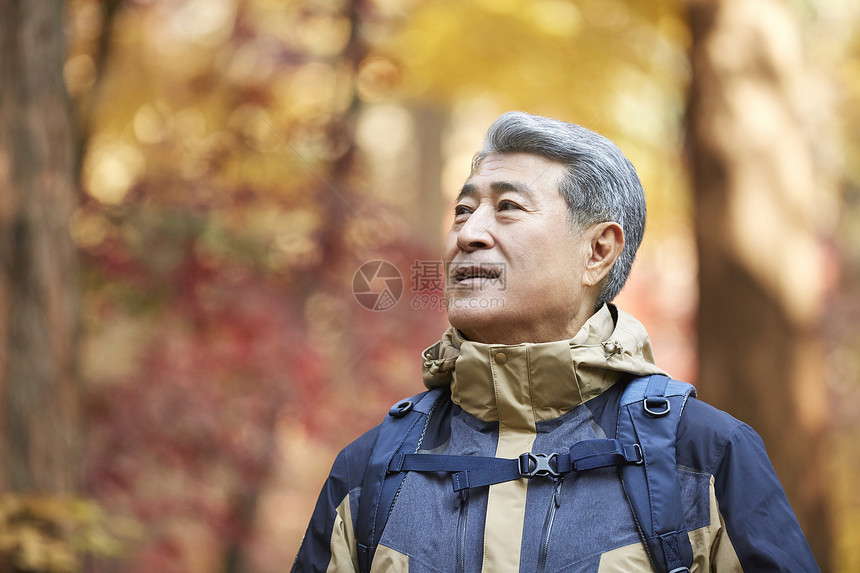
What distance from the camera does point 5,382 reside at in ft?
13.9

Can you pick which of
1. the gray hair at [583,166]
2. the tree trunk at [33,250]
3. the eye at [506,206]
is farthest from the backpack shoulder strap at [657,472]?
the tree trunk at [33,250]

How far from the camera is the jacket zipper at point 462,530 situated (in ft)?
5.41

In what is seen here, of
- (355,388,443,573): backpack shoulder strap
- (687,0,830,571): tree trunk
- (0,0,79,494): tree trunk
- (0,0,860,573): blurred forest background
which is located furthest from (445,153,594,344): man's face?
(0,0,79,494): tree trunk

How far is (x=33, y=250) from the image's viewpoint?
427 centimetres

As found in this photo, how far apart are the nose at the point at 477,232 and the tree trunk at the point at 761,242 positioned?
274cm

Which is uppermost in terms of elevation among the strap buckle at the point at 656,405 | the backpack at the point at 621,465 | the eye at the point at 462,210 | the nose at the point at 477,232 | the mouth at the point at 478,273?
the eye at the point at 462,210

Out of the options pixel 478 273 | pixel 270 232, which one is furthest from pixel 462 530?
pixel 270 232

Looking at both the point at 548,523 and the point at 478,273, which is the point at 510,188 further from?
the point at 548,523

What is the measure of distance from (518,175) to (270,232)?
12.3 feet

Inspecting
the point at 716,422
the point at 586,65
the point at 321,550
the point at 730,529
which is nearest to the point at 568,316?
the point at 716,422

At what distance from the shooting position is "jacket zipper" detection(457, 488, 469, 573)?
5.41ft

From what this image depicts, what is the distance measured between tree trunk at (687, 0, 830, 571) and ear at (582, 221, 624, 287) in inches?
99.8

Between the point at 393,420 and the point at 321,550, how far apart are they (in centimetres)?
32

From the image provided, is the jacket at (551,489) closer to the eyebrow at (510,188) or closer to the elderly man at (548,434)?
the elderly man at (548,434)
